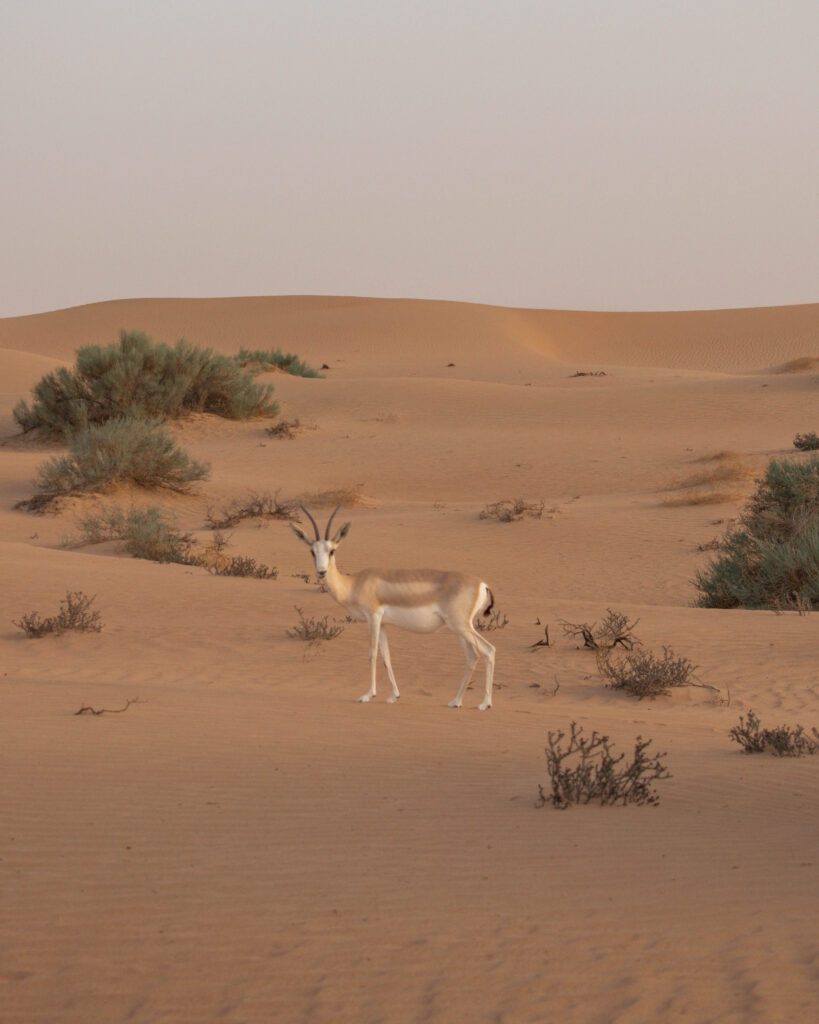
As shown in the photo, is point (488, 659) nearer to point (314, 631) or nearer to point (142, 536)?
point (314, 631)

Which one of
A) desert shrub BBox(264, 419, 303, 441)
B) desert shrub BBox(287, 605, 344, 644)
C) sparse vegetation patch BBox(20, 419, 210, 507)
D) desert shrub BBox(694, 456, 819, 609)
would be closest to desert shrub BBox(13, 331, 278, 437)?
desert shrub BBox(264, 419, 303, 441)

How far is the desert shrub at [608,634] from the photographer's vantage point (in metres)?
11.7

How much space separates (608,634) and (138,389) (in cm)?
2291

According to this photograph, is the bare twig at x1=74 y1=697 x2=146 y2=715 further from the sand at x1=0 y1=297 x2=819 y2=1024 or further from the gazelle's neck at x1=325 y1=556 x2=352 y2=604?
the gazelle's neck at x1=325 y1=556 x2=352 y2=604

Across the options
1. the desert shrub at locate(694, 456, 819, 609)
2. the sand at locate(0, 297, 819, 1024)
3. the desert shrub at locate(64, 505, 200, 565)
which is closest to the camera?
the sand at locate(0, 297, 819, 1024)

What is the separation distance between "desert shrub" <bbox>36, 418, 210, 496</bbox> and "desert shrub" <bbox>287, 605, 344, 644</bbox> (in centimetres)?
1235

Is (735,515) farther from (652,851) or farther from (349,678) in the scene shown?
(652,851)

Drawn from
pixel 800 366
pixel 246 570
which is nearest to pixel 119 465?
pixel 246 570

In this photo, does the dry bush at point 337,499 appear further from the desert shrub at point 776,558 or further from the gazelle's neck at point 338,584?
the gazelle's neck at point 338,584

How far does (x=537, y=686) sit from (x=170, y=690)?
3436mm

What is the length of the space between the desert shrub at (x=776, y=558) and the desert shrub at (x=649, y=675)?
12.1 ft

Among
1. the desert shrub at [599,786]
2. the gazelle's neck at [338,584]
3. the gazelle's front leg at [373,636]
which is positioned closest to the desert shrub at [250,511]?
the gazelle's front leg at [373,636]

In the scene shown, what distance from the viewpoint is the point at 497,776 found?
21.8 ft

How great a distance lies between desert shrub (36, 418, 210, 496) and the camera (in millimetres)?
23531
